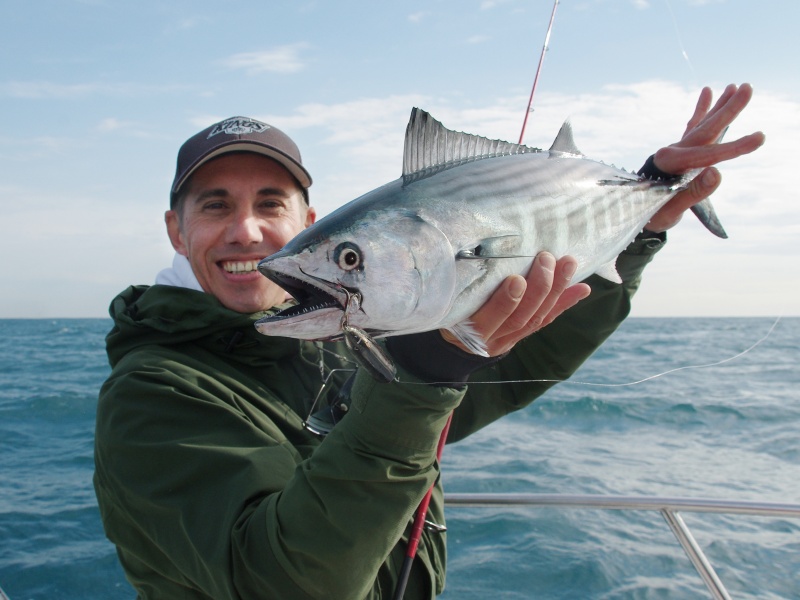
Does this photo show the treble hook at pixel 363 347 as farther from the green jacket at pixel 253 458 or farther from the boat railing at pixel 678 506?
the boat railing at pixel 678 506

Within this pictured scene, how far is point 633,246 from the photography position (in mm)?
2680

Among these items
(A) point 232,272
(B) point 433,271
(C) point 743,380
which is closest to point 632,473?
(A) point 232,272

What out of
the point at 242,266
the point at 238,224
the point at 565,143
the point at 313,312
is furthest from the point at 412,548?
the point at 565,143

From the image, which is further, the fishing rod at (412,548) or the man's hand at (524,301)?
the fishing rod at (412,548)

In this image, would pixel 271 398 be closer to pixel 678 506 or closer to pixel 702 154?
pixel 702 154

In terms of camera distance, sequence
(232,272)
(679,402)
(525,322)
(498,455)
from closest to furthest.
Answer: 1. (525,322)
2. (232,272)
3. (498,455)
4. (679,402)

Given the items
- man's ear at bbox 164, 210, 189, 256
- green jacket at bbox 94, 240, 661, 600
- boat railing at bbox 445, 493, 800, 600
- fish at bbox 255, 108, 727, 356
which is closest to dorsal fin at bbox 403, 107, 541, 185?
fish at bbox 255, 108, 727, 356

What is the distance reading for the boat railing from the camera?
9.52ft

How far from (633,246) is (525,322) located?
41.5 inches

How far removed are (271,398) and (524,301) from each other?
1.07 metres

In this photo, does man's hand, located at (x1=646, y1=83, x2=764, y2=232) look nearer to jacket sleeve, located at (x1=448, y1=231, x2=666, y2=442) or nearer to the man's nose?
jacket sleeve, located at (x1=448, y1=231, x2=666, y2=442)

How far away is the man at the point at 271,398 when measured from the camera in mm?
1757

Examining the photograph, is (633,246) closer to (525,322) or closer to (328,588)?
(525,322)

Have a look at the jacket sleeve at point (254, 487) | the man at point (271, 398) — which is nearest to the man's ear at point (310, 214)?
the man at point (271, 398)
